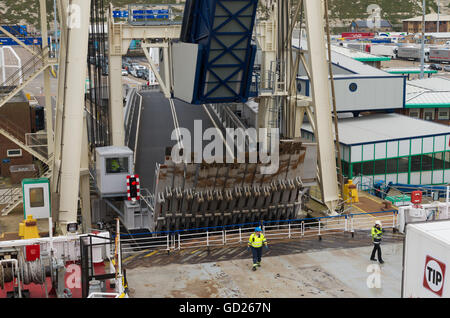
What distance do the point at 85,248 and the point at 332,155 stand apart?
1422 cm

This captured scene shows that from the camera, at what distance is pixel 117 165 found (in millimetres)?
27500

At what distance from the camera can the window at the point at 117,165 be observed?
27.4 metres

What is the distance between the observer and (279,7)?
3428 cm

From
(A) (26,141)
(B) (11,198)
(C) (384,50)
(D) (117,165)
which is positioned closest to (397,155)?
(D) (117,165)

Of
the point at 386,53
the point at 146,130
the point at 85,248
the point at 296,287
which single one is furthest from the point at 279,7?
the point at 386,53

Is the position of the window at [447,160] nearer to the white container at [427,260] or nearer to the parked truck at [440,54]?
the white container at [427,260]

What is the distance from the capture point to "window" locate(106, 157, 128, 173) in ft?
89.8

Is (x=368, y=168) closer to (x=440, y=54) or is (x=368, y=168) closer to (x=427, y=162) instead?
(x=427, y=162)

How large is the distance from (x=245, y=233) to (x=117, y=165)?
5.73m

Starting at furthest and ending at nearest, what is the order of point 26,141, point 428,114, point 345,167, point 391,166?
point 428,114 < point 391,166 < point 345,167 < point 26,141

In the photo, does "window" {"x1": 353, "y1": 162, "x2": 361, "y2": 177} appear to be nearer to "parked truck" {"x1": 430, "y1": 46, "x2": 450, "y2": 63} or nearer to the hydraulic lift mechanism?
the hydraulic lift mechanism

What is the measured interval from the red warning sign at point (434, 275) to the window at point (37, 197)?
63.3 feet

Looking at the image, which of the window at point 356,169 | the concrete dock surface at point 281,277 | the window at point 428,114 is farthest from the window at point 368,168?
the window at point 428,114

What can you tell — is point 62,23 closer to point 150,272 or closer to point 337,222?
point 150,272
